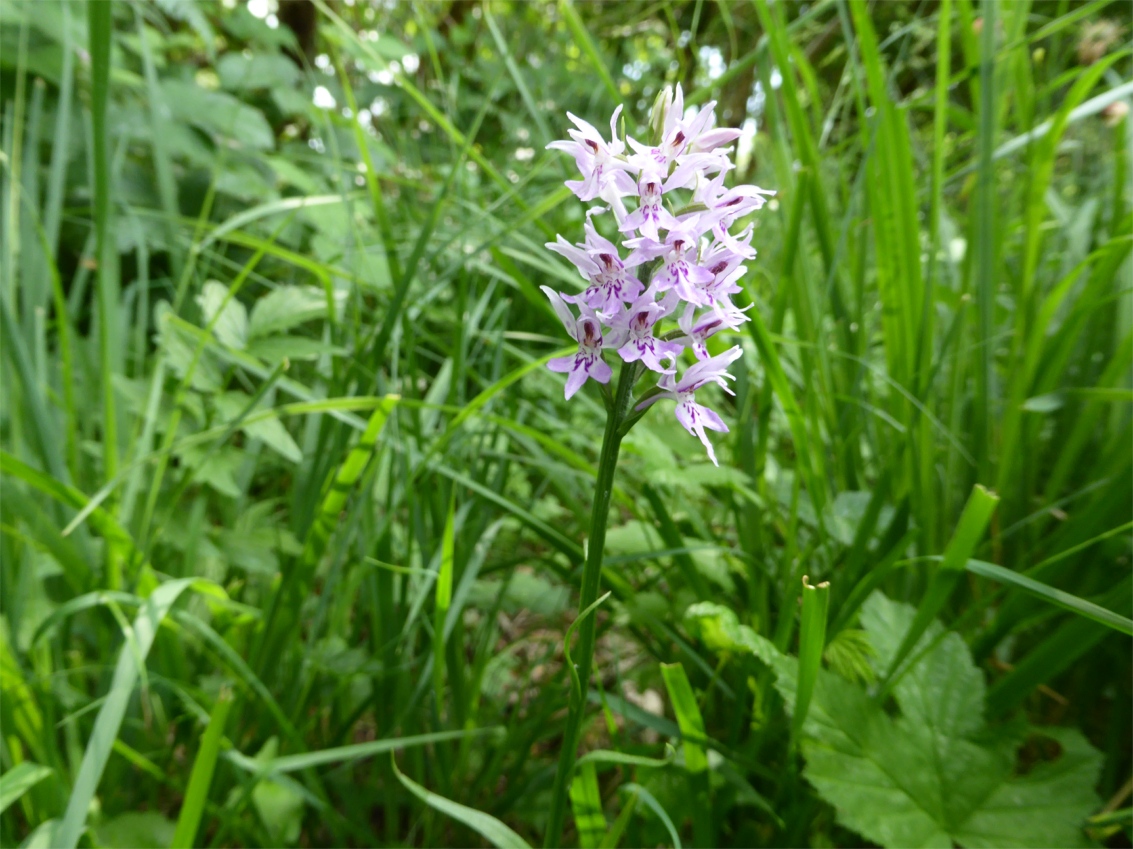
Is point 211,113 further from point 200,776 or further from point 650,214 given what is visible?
point 650,214

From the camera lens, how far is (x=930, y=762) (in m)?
1.15

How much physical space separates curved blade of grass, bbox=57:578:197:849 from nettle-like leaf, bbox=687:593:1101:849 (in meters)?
0.81

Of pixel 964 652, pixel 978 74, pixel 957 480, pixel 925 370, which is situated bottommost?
pixel 964 652

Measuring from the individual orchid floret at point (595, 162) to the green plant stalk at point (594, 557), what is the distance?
0.71 ft

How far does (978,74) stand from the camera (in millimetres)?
1646

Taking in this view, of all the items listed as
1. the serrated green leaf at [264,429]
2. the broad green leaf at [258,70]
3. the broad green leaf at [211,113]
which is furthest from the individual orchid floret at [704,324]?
the broad green leaf at [258,70]

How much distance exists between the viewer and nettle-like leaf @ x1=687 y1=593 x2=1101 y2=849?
1.07m

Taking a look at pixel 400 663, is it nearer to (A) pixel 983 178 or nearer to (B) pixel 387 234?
(B) pixel 387 234

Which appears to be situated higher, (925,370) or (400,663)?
(925,370)

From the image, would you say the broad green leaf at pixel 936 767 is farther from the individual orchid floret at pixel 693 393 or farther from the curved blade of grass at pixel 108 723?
the curved blade of grass at pixel 108 723

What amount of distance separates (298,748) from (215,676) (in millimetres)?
281

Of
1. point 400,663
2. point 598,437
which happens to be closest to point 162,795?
point 400,663

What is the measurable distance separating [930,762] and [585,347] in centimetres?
86

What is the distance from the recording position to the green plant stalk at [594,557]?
0.75m
